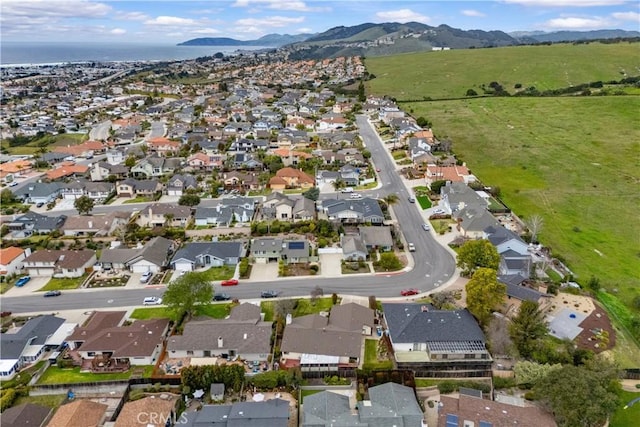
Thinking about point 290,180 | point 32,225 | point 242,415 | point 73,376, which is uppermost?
point 290,180

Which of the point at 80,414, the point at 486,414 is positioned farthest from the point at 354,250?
the point at 80,414

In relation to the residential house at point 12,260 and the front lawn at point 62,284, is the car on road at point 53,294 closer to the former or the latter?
the front lawn at point 62,284

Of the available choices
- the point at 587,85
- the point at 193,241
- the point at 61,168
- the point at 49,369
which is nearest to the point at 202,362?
the point at 49,369

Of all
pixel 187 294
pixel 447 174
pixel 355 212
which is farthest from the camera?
pixel 447 174

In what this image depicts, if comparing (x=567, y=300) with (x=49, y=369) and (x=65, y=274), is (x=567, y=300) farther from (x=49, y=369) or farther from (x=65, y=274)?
(x=65, y=274)

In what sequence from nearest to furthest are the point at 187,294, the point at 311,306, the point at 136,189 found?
the point at 187,294
the point at 311,306
the point at 136,189

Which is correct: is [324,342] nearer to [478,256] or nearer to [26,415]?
[478,256]

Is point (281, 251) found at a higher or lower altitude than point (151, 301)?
higher

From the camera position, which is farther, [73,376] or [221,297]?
[221,297]
